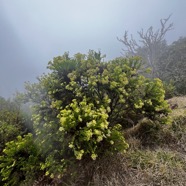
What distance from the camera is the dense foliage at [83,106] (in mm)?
3215

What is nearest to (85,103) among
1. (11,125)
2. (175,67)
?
(11,125)

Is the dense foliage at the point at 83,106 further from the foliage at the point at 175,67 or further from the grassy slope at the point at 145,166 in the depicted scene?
the foliage at the point at 175,67

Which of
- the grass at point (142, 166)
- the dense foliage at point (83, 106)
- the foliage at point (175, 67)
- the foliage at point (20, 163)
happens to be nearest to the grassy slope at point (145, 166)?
the grass at point (142, 166)

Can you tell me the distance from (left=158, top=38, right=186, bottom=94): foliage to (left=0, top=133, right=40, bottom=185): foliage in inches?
294

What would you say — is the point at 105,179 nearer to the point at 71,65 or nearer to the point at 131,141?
the point at 131,141

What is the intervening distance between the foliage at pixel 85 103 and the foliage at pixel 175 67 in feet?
18.6

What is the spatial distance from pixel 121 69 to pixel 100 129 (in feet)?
4.65

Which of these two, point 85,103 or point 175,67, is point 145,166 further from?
point 175,67

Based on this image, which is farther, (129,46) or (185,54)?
(185,54)

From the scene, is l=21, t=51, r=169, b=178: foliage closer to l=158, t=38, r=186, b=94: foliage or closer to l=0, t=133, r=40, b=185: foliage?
l=0, t=133, r=40, b=185: foliage

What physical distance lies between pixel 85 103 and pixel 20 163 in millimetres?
1703

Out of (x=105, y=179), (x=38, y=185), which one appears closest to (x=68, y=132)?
(x=105, y=179)

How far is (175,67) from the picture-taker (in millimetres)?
12750

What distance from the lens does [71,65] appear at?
4062mm
